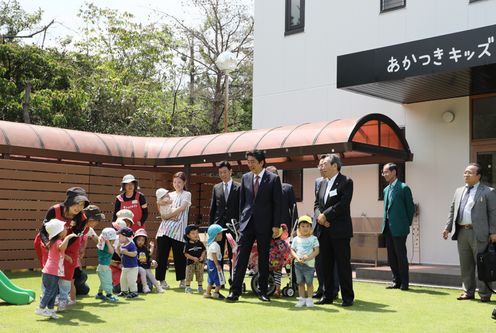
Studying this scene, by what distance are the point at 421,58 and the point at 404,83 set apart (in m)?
1.07

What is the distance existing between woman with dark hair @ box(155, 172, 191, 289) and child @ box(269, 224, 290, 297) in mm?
1802

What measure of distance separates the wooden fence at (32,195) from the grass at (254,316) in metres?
3.98

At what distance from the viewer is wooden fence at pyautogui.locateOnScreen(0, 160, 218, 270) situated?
38.0ft

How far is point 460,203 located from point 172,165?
7771 millimetres

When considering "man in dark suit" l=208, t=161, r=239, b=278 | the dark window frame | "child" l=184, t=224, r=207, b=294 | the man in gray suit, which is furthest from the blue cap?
the dark window frame

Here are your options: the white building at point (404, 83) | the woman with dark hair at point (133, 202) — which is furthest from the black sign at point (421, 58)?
the woman with dark hair at point (133, 202)

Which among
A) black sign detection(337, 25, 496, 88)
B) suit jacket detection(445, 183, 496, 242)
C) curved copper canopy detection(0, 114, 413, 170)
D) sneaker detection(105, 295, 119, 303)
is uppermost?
black sign detection(337, 25, 496, 88)

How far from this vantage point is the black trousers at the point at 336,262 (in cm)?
768

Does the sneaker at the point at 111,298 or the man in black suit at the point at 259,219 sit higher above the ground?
the man in black suit at the point at 259,219

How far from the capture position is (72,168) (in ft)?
41.9

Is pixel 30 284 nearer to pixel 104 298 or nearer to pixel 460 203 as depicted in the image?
pixel 104 298

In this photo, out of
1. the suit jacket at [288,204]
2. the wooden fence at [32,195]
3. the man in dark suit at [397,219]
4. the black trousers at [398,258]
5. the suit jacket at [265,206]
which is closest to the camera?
the suit jacket at [265,206]

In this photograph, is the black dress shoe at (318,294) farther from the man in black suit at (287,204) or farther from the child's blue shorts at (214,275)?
the child's blue shorts at (214,275)

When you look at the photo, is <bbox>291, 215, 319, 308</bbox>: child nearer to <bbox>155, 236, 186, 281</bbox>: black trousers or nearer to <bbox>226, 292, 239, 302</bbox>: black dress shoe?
<bbox>226, 292, 239, 302</bbox>: black dress shoe
